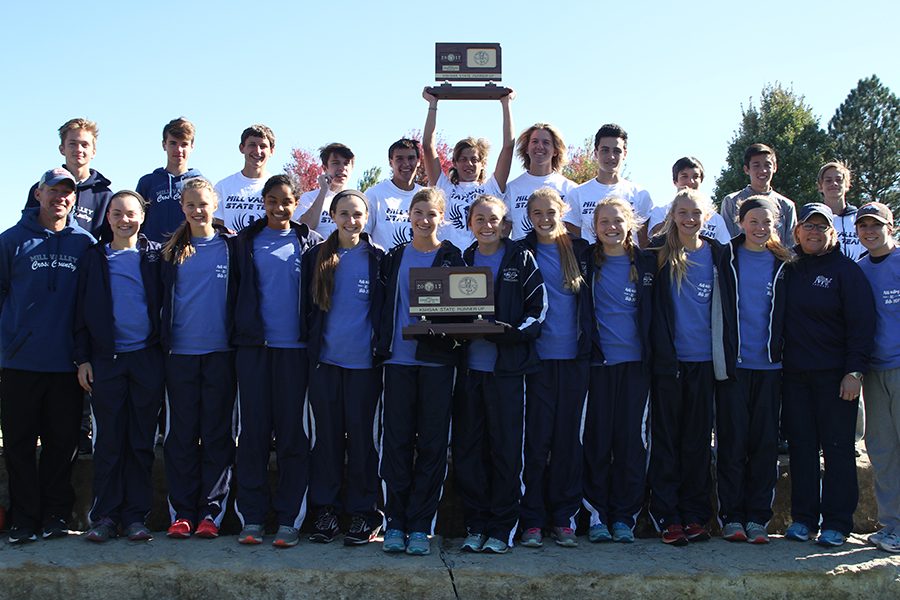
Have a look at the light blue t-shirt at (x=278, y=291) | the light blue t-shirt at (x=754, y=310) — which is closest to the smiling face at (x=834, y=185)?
the light blue t-shirt at (x=754, y=310)

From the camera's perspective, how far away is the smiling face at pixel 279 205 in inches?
205

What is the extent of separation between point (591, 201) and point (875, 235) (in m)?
2.14

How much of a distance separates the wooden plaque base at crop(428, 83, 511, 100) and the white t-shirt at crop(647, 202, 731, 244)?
168 centimetres

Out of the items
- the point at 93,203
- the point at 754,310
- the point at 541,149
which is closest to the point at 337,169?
the point at 541,149

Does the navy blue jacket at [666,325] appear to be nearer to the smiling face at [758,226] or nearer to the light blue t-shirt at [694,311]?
the light blue t-shirt at [694,311]

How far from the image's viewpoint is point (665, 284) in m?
5.19

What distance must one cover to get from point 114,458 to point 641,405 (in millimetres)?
3521

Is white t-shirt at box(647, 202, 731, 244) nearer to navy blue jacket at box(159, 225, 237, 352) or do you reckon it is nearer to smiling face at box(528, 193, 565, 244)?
smiling face at box(528, 193, 565, 244)

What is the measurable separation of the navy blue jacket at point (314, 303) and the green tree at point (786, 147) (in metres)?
24.1

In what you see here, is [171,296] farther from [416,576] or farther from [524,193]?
[524,193]

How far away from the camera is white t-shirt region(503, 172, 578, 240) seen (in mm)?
6430

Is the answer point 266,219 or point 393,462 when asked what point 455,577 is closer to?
point 393,462

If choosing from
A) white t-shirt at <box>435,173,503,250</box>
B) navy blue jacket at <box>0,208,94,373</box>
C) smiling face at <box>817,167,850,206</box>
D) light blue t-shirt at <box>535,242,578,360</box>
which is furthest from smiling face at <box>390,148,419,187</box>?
smiling face at <box>817,167,850,206</box>

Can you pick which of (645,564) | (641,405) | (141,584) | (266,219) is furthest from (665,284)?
(141,584)
